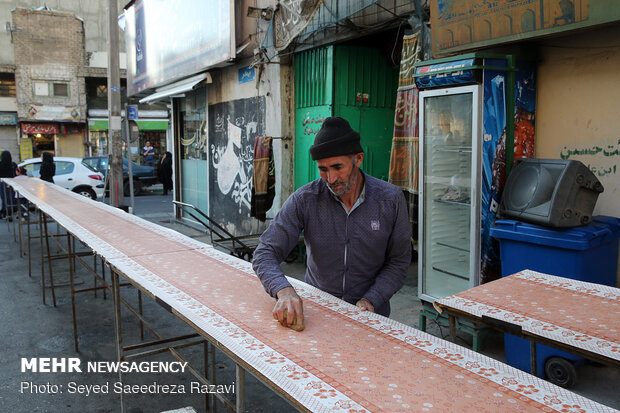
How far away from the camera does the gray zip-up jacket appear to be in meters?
2.52

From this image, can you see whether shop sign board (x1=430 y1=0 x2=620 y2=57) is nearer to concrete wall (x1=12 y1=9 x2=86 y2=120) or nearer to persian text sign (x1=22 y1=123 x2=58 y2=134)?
concrete wall (x1=12 y1=9 x2=86 y2=120)

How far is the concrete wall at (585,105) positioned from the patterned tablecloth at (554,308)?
168 centimetres

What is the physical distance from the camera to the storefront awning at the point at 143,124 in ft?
91.5

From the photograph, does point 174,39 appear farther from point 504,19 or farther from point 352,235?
point 352,235

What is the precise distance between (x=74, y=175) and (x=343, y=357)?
609 inches

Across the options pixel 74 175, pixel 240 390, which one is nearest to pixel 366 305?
pixel 240 390

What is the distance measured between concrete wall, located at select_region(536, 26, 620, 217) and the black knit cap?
9.47ft

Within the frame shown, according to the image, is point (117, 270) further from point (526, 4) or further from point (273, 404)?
point (526, 4)

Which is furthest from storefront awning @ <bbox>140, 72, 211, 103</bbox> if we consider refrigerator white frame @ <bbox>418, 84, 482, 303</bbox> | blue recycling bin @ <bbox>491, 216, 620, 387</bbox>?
blue recycling bin @ <bbox>491, 216, 620, 387</bbox>

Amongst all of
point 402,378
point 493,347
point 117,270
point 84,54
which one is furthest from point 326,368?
point 84,54

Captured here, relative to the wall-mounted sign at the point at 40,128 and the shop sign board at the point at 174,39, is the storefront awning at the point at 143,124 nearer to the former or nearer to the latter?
the wall-mounted sign at the point at 40,128

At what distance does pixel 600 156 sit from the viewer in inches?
167

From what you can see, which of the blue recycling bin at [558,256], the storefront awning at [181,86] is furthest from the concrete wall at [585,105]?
the storefront awning at [181,86]

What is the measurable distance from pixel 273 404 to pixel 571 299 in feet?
7.33
